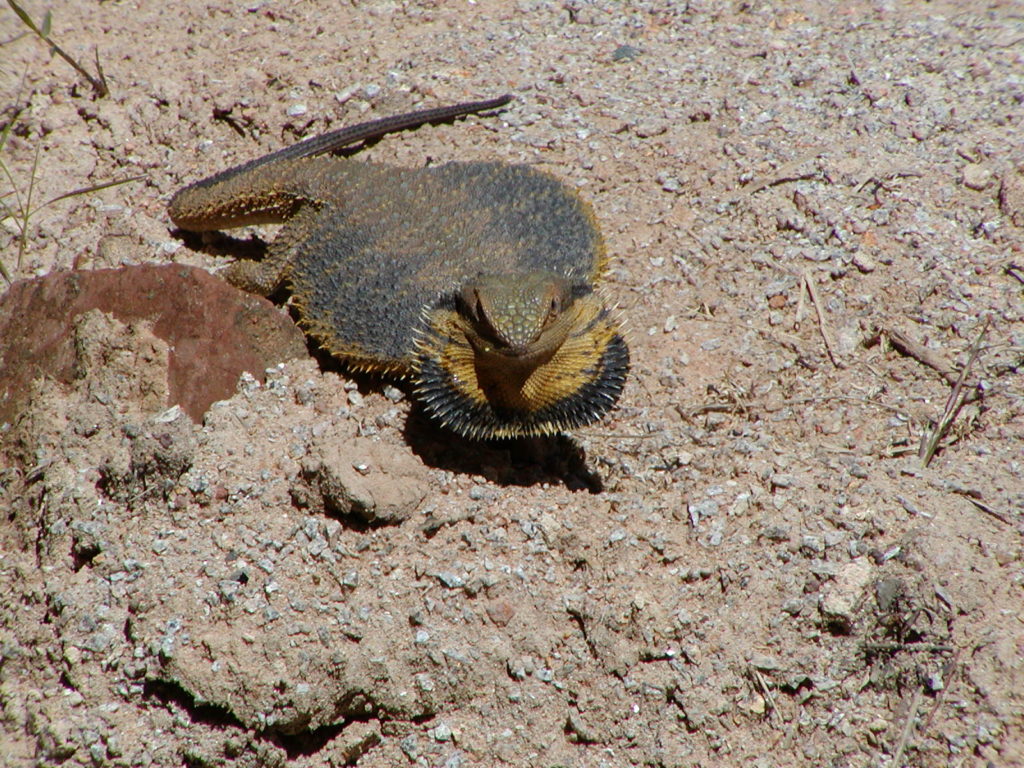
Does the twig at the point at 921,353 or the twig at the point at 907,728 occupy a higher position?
the twig at the point at 921,353

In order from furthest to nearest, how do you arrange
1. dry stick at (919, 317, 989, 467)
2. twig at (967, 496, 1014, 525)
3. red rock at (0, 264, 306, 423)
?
red rock at (0, 264, 306, 423) → dry stick at (919, 317, 989, 467) → twig at (967, 496, 1014, 525)

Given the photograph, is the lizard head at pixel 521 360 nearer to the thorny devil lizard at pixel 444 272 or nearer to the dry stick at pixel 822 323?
the thorny devil lizard at pixel 444 272

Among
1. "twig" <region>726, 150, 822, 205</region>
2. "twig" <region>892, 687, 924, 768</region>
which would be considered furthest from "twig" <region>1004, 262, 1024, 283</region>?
"twig" <region>892, 687, 924, 768</region>

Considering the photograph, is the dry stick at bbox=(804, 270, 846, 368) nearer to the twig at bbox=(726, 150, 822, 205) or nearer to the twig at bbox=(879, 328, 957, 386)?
the twig at bbox=(879, 328, 957, 386)

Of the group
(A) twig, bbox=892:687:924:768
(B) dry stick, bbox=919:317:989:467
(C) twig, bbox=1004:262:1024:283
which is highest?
(C) twig, bbox=1004:262:1024:283

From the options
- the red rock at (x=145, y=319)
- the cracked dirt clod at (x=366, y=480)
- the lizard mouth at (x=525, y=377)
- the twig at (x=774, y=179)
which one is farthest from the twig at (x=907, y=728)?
the red rock at (x=145, y=319)

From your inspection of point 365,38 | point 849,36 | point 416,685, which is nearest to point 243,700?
point 416,685
